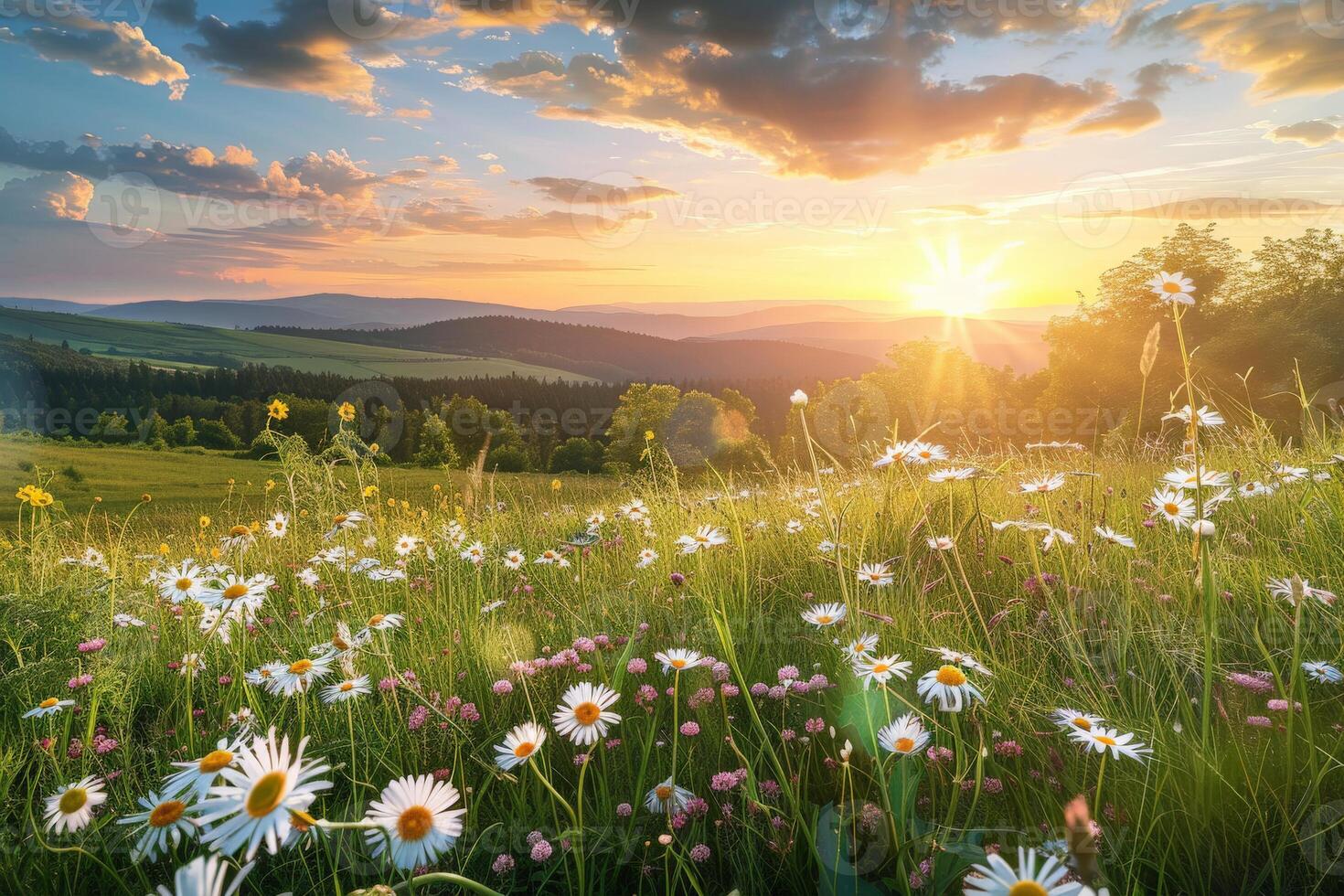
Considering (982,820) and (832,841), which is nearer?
(832,841)

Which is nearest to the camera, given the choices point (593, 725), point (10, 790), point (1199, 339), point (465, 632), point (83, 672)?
point (593, 725)

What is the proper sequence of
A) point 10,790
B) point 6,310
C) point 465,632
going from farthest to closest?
point 6,310
point 465,632
point 10,790

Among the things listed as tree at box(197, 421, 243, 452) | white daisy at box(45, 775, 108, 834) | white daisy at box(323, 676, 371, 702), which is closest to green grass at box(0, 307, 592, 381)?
tree at box(197, 421, 243, 452)

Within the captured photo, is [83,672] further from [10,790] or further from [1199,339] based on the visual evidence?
[1199,339]

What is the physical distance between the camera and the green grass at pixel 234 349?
49.6 meters

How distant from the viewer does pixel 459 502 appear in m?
7.07

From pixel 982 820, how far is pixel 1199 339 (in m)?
35.7

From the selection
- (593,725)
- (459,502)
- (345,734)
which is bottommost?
(459,502)

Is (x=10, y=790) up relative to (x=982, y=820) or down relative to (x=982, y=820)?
down

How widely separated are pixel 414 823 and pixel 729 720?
1.17 m

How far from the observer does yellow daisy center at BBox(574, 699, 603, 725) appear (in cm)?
146

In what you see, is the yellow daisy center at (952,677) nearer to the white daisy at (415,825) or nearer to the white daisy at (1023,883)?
the white daisy at (1023,883)

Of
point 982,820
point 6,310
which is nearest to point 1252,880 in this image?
point 982,820

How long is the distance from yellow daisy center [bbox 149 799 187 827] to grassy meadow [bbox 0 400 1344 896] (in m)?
0.02
